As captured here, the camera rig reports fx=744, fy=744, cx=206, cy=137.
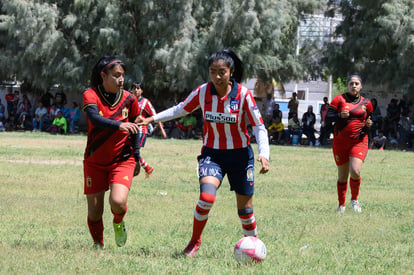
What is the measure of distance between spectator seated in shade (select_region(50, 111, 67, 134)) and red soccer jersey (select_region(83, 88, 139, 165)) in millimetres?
26107

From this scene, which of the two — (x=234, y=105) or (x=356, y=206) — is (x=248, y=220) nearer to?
(x=234, y=105)

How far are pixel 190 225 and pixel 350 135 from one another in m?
3.20

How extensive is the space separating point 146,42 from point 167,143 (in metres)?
7.67

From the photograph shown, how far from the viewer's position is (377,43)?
31312 millimetres

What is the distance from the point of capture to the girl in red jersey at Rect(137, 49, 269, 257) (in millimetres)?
6977

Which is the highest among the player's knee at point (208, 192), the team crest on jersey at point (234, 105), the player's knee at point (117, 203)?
the team crest on jersey at point (234, 105)

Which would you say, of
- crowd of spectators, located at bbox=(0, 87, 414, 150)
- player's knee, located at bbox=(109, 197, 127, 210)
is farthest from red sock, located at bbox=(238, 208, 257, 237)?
crowd of spectators, located at bbox=(0, 87, 414, 150)

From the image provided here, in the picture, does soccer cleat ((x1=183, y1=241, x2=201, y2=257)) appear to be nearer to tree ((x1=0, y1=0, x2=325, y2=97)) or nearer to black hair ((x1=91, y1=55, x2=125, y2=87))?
black hair ((x1=91, y1=55, x2=125, y2=87))

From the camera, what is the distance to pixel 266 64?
34.0m

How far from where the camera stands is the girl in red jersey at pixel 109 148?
712 cm

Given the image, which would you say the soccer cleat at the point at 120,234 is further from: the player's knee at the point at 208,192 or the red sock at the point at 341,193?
the red sock at the point at 341,193

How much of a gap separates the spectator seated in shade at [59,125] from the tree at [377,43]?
12202 mm

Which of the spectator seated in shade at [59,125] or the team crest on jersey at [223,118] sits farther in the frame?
the spectator seated in shade at [59,125]

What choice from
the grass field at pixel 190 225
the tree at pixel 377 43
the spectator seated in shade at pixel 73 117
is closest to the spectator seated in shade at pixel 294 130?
the tree at pixel 377 43
